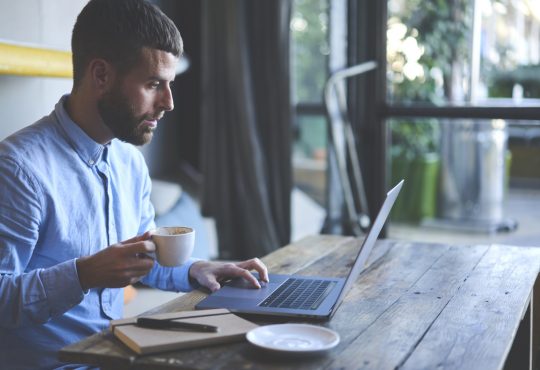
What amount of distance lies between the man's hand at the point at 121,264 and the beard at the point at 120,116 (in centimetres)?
32

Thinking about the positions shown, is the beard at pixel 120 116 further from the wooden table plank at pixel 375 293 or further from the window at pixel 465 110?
the window at pixel 465 110

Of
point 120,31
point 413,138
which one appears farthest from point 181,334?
point 413,138

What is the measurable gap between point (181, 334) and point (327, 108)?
8.24ft

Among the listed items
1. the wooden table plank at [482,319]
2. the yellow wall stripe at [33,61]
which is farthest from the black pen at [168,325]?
the yellow wall stripe at [33,61]

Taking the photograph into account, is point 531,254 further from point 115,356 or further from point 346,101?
point 346,101

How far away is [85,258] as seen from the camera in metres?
1.26

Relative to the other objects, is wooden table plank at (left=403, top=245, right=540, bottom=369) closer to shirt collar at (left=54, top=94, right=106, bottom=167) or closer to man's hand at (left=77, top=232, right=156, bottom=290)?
man's hand at (left=77, top=232, right=156, bottom=290)

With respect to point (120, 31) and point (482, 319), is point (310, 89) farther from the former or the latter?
point (482, 319)

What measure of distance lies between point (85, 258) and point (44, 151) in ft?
0.93

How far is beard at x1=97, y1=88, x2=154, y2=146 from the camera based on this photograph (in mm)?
1473

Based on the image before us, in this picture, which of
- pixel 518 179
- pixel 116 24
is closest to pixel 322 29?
pixel 518 179

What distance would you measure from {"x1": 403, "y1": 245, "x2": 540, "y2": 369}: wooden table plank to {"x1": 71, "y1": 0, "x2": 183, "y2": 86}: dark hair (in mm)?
794

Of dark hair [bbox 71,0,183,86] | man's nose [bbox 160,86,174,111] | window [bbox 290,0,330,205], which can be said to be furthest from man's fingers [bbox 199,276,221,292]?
window [bbox 290,0,330,205]

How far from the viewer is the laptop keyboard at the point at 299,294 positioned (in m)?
1.33
